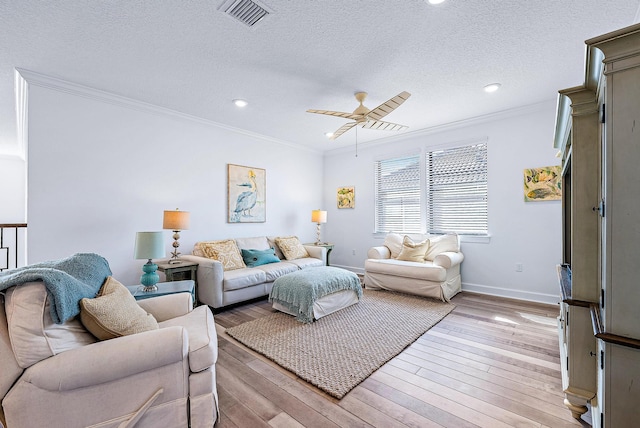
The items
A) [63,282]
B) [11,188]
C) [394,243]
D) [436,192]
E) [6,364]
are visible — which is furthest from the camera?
[11,188]

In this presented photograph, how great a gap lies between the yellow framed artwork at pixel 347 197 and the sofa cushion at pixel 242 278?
8.62 ft

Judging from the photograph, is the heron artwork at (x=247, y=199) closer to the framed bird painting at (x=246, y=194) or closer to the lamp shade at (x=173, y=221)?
the framed bird painting at (x=246, y=194)

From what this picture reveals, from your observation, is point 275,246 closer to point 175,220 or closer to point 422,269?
point 175,220

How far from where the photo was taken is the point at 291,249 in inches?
188

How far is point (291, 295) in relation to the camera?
320cm

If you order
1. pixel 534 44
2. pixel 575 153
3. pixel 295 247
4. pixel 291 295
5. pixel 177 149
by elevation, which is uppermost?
pixel 534 44

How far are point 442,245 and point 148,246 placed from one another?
3965 mm

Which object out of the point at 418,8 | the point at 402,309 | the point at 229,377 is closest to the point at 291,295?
the point at 229,377

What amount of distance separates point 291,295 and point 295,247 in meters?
1.70

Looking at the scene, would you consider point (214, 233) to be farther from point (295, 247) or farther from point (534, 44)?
point (534, 44)

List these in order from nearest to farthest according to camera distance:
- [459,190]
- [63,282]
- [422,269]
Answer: [63,282] < [422,269] < [459,190]

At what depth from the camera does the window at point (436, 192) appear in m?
4.29

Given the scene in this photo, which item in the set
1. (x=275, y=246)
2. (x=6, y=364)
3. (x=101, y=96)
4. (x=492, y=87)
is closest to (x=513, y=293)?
(x=492, y=87)

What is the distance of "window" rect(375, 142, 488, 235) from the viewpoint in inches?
169
